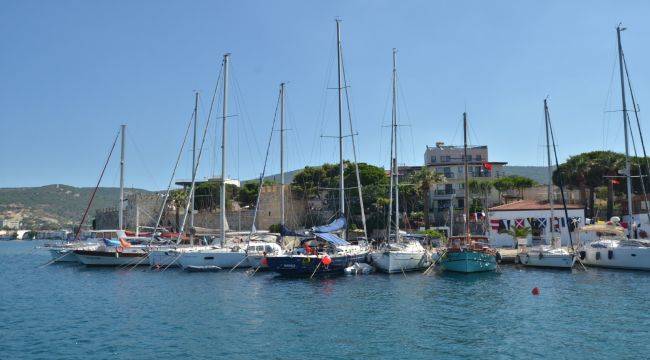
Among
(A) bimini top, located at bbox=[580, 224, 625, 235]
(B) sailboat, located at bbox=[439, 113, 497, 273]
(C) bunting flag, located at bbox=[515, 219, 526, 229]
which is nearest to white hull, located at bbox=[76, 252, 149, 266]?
(B) sailboat, located at bbox=[439, 113, 497, 273]

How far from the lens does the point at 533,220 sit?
196ft

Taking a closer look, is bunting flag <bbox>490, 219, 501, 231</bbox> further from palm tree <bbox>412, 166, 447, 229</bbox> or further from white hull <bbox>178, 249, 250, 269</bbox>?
white hull <bbox>178, 249, 250, 269</bbox>

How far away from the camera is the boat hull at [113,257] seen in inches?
1951

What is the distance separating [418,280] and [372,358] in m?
19.6

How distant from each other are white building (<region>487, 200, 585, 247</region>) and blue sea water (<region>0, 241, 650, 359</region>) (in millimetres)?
19260

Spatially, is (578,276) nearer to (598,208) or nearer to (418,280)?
(418,280)

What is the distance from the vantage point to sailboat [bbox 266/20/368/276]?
3806 centimetres

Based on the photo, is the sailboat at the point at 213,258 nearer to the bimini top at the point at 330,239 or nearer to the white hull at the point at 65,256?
the bimini top at the point at 330,239

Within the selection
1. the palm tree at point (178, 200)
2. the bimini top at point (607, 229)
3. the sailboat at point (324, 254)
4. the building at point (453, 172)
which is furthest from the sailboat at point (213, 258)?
the palm tree at point (178, 200)

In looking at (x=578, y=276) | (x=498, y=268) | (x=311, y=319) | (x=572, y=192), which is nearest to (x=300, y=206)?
(x=572, y=192)

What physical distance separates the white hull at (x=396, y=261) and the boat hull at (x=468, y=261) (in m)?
2.41

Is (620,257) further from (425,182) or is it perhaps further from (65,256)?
(65,256)

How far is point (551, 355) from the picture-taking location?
1841cm

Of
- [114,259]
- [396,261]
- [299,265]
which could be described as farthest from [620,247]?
[114,259]
